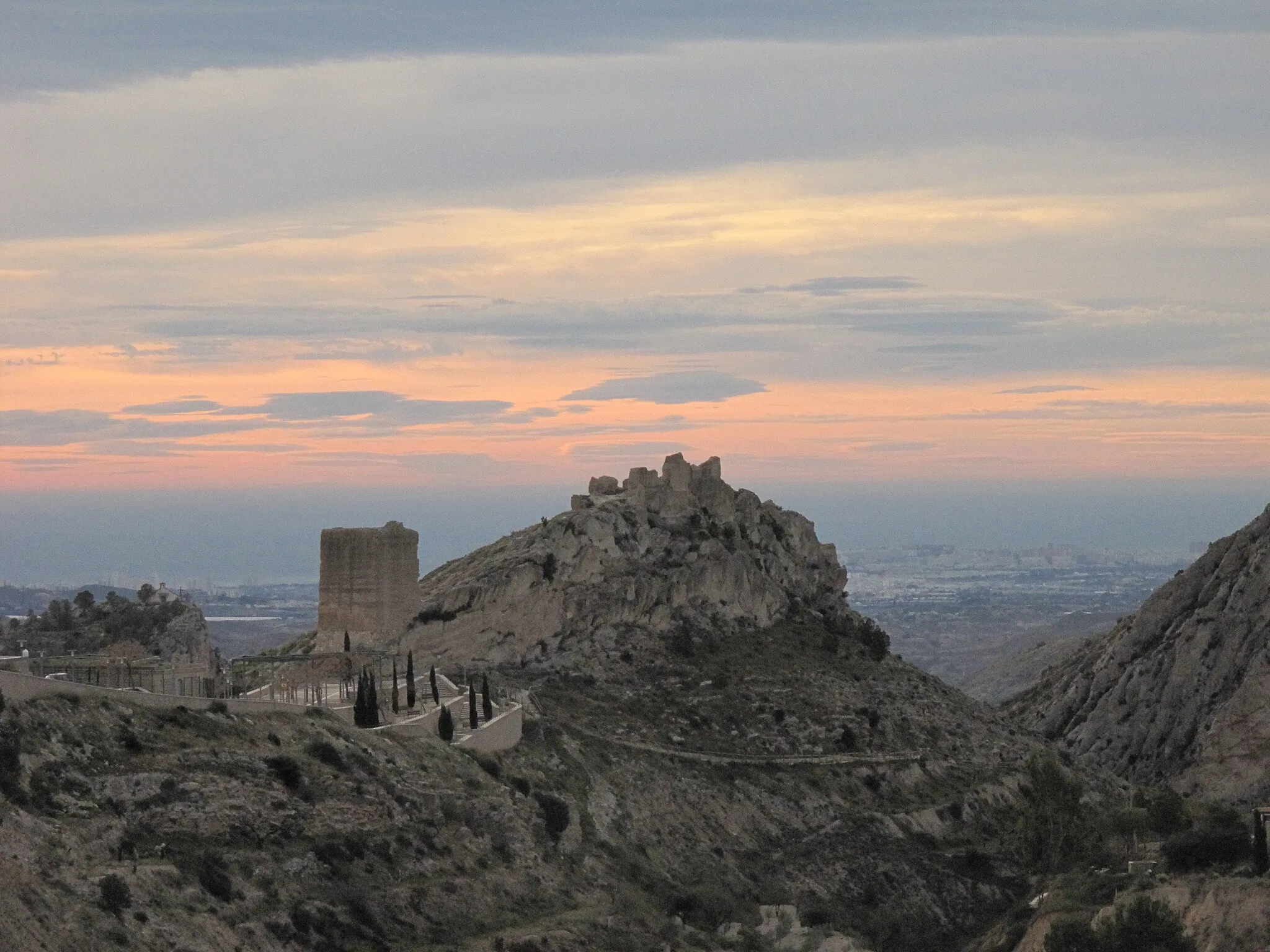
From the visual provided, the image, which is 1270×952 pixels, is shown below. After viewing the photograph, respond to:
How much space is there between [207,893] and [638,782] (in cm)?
3056

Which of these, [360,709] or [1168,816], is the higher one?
[360,709]

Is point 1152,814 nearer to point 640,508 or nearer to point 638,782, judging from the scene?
point 638,782

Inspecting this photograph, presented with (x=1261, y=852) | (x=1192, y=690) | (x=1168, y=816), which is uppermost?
(x=1192, y=690)

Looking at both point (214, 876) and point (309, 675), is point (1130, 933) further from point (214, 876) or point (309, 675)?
point (309, 675)

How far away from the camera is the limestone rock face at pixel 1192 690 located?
99688 millimetres

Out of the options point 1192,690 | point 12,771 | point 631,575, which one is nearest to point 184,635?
point 631,575

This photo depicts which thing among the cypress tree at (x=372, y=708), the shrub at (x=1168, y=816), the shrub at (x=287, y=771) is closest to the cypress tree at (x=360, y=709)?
the cypress tree at (x=372, y=708)

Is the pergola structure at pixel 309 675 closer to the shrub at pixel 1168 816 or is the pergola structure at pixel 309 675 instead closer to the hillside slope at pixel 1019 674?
the shrub at pixel 1168 816

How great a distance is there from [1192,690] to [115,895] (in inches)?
2802

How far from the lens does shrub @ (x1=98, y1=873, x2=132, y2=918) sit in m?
43.1

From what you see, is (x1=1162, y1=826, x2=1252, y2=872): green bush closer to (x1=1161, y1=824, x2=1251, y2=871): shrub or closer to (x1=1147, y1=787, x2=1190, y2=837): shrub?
(x1=1161, y1=824, x2=1251, y2=871): shrub

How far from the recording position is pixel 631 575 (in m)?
91.6

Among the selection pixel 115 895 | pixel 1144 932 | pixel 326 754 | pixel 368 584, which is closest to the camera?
pixel 115 895

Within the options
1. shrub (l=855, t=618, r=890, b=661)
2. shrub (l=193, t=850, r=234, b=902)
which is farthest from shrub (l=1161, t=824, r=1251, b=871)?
shrub (l=855, t=618, r=890, b=661)
